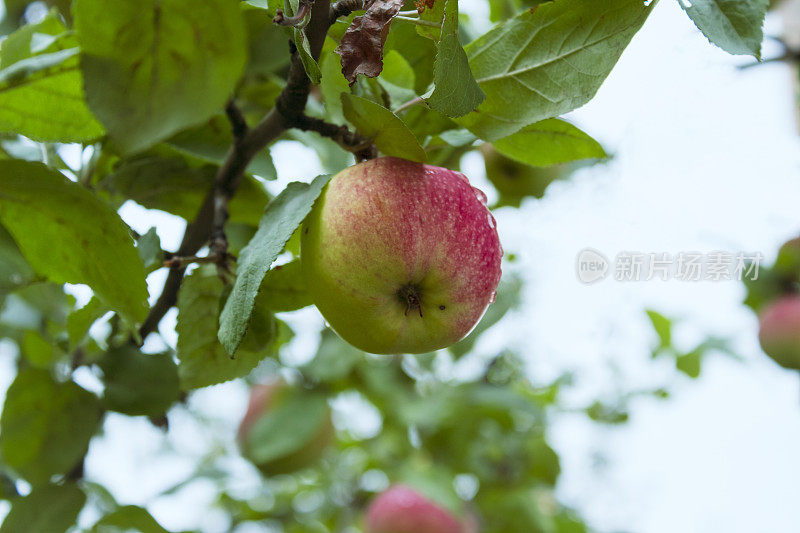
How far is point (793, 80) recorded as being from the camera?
1.16 meters

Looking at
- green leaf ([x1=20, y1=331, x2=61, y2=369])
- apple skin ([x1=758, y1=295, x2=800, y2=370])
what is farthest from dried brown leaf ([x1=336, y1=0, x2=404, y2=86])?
apple skin ([x1=758, y1=295, x2=800, y2=370])

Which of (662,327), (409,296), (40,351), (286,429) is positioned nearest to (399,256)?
(409,296)

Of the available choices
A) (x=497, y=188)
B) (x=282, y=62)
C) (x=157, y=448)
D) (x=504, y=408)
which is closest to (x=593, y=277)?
(x=497, y=188)

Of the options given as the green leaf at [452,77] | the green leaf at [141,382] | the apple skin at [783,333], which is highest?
the green leaf at [452,77]

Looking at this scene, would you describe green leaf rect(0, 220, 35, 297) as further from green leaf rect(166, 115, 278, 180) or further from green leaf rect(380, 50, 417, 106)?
green leaf rect(380, 50, 417, 106)

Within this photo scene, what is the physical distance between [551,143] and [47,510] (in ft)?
1.67

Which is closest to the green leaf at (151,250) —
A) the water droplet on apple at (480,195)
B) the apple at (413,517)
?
the water droplet on apple at (480,195)

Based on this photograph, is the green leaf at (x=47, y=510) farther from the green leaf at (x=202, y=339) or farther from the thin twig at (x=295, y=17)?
the thin twig at (x=295, y=17)

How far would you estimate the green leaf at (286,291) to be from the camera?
0.45 m

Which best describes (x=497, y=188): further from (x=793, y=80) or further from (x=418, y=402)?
(x=793, y=80)

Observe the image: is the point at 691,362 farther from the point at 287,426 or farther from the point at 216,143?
the point at 216,143

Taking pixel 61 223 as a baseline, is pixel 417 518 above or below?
below

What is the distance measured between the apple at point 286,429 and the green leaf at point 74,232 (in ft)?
2.44

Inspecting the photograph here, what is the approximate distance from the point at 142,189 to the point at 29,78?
0.18 meters
